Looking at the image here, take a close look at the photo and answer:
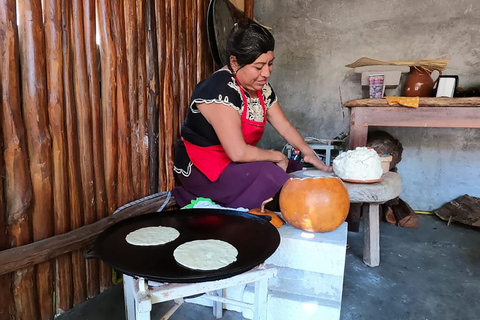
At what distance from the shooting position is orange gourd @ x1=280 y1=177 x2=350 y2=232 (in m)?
1.50

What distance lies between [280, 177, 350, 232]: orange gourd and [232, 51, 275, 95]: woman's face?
2.32 ft

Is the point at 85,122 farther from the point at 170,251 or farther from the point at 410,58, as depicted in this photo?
the point at 410,58

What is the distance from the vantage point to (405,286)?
1998 mm

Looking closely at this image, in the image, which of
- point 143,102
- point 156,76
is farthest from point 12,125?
point 156,76

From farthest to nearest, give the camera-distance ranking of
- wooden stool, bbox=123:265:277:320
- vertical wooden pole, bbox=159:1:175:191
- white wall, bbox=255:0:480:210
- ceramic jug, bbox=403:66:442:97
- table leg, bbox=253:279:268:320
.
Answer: white wall, bbox=255:0:480:210 → ceramic jug, bbox=403:66:442:97 → vertical wooden pole, bbox=159:1:175:191 → table leg, bbox=253:279:268:320 → wooden stool, bbox=123:265:277:320

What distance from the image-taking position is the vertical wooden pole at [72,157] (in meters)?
1.47

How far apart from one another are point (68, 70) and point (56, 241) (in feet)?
2.72

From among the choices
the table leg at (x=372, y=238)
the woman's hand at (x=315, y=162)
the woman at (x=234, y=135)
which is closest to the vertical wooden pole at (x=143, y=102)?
the woman at (x=234, y=135)

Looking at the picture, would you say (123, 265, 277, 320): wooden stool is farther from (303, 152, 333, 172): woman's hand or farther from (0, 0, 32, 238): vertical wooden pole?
(303, 152, 333, 172): woman's hand

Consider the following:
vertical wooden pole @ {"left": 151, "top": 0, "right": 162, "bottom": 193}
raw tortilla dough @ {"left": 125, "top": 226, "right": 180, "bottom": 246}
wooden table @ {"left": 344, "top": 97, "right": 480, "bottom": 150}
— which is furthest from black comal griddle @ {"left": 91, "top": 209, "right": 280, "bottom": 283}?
wooden table @ {"left": 344, "top": 97, "right": 480, "bottom": 150}

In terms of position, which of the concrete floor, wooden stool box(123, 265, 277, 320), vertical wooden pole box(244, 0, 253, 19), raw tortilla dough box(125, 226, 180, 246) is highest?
vertical wooden pole box(244, 0, 253, 19)

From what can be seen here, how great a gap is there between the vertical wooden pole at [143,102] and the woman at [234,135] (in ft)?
0.83

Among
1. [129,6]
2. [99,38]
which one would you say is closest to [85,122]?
[99,38]

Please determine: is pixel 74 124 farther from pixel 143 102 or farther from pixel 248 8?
pixel 248 8
